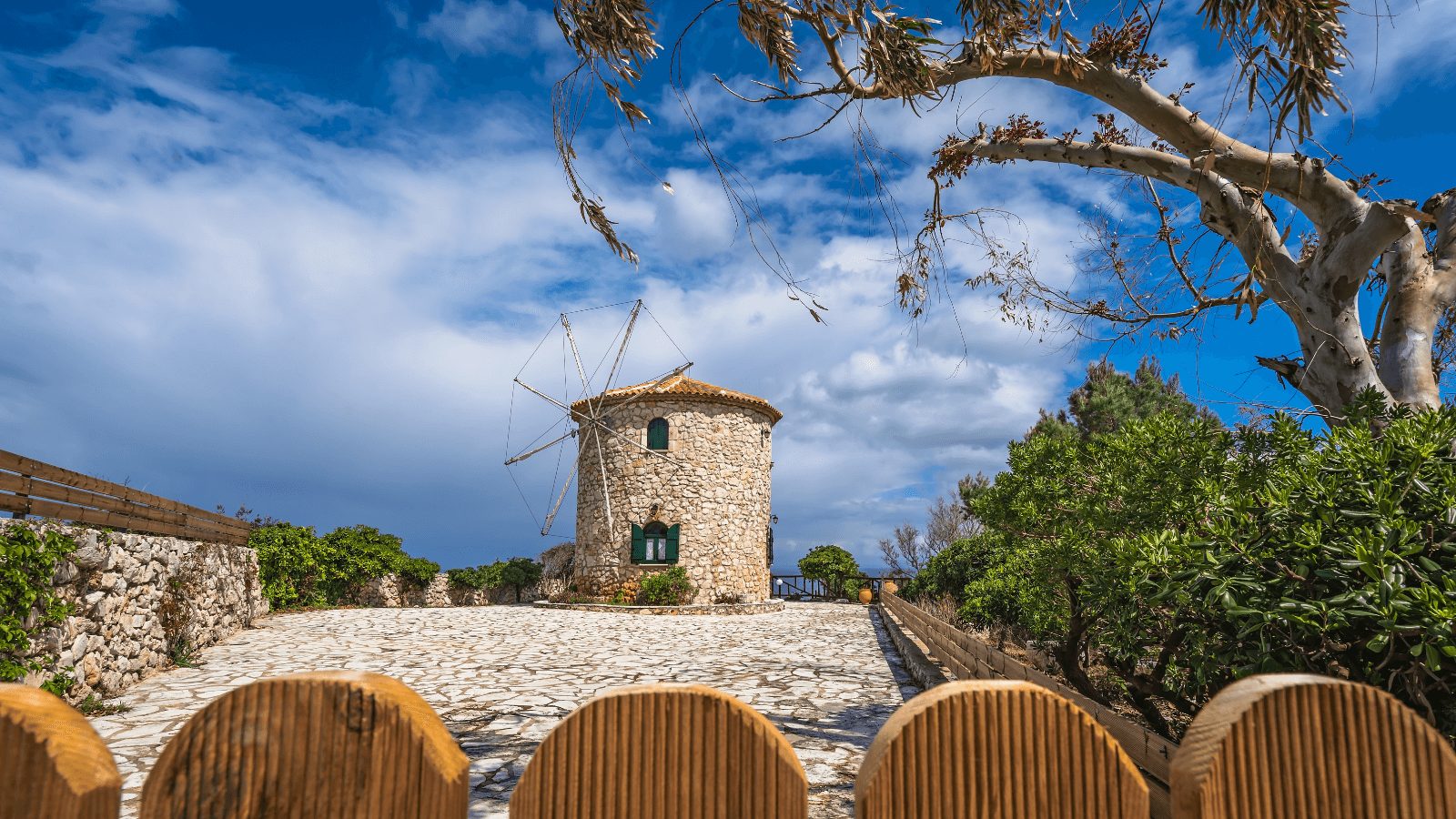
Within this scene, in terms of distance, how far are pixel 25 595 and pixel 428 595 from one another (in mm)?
16581

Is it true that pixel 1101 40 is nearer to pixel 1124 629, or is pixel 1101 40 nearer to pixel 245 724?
pixel 1124 629

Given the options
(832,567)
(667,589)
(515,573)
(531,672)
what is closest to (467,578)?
(515,573)

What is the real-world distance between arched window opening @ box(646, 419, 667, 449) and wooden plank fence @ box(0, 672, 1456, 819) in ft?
69.4

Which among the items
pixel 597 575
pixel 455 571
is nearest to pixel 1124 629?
pixel 597 575

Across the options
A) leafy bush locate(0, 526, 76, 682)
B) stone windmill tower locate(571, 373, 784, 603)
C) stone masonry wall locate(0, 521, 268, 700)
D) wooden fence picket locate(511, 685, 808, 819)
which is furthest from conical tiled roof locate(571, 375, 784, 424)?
wooden fence picket locate(511, 685, 808, 819)

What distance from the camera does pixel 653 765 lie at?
0.89 m

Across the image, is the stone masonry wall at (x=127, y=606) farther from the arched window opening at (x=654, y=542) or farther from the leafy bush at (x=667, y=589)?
the arched window opening at (x=654, y=542)

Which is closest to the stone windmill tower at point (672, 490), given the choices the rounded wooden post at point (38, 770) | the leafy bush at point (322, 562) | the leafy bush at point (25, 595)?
the leafy bush at point (322, 562)

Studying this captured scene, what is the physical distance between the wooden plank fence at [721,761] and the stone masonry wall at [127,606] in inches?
282

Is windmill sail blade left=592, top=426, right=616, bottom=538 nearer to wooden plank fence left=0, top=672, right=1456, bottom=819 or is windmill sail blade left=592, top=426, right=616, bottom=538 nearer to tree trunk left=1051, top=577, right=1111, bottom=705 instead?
tree trunk left=1051, top=577, right=1111, bottom=705

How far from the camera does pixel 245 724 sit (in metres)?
0.86

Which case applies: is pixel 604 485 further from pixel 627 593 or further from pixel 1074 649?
pixel 1074 649

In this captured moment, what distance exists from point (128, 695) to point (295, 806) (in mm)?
8613

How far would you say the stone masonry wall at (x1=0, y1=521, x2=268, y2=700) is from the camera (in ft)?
21.7
